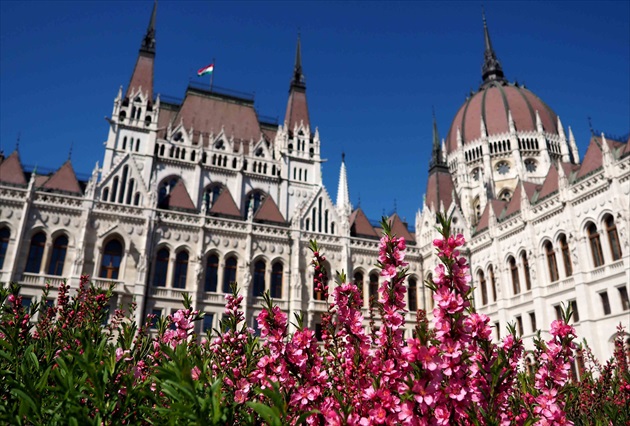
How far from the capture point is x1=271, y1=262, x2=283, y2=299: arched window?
30350 mm

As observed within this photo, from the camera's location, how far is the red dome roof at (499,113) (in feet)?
182

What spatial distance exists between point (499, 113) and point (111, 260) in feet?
166

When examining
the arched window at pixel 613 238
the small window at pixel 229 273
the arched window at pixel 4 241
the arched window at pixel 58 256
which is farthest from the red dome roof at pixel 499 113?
the arched window at pixel 4 241

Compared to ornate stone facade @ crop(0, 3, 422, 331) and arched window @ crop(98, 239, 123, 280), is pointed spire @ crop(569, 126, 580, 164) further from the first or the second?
arched window @ crop(98, 239, 123, 280)

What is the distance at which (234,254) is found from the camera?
30.2 m

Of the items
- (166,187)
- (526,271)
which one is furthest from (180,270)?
(526,271)

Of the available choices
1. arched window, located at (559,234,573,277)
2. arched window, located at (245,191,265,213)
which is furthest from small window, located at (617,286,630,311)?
arched window, located at (245,191,265,213)

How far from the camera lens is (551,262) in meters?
27.2

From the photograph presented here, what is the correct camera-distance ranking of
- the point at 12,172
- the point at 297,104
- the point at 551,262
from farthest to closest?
the point at 297,104 → the point at 12,172 → the point at 551,262

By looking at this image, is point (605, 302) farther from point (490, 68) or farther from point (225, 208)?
point (490, 68)

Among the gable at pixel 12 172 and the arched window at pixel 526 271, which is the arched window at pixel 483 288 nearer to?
the arched window at pixel 526 271

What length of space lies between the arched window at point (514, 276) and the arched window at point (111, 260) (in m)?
26.5

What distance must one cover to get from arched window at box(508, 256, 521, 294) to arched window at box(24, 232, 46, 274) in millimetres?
30688

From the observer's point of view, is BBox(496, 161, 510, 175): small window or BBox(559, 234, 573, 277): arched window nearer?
BBox(559, 234, 573, 277): arched window
